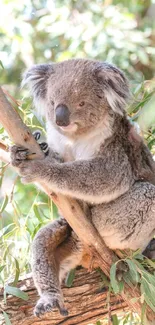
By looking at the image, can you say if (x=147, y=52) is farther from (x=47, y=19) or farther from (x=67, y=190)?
(x=67, y=190)

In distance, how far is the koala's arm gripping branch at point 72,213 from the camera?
2945mm

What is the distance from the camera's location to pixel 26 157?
313 cm

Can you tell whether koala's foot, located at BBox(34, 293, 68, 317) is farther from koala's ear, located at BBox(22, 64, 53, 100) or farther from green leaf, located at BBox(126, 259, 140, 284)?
koala's ear, located at BBox(22, 64, 53, 100)

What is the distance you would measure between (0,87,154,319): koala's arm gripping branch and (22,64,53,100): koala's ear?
0.55 m

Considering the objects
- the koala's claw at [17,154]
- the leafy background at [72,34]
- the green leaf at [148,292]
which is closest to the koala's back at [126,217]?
the green leaf at [148,292]

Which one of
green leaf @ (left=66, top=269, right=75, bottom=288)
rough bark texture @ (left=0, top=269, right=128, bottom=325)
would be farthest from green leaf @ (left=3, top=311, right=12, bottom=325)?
green leaf @ (left=66, top=269, right=75, bottom=288)

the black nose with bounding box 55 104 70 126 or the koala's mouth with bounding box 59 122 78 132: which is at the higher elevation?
the black nose with bounding box 55 104 70 126

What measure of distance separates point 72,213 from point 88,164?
290 millimetres

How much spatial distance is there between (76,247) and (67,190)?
1.60 feet

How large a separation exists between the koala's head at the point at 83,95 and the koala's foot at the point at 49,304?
32.2 inches

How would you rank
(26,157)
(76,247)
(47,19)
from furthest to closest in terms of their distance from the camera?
(47,19), (76,247), (26,157)

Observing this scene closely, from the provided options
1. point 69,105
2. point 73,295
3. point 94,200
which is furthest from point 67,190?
point 73,295

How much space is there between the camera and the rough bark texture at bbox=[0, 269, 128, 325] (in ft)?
11.6

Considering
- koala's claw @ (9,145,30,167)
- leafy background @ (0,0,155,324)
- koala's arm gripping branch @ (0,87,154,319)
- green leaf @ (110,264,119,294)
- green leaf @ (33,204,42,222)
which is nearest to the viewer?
koala's arm gripping branch @ (0,87,154,319)
